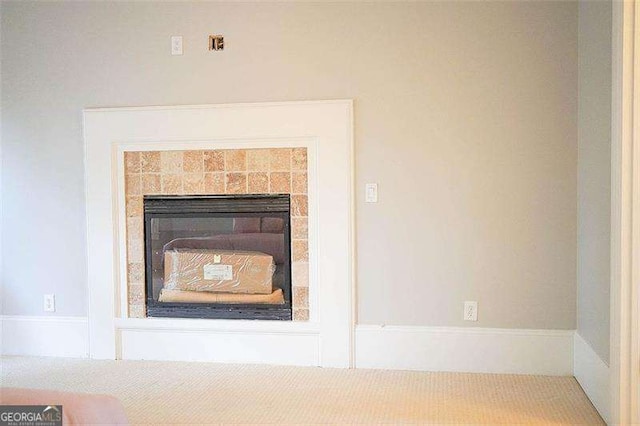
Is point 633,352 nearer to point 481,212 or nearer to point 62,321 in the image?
point 481,212

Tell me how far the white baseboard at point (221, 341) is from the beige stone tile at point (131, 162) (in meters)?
0.94

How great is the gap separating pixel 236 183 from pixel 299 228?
47cm

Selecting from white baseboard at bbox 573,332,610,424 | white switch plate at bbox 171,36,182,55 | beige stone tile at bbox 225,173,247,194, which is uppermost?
white switch plate at bbox 171,36,182,55

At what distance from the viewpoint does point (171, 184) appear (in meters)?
3.79

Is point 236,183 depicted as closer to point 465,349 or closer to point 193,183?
point 193,183

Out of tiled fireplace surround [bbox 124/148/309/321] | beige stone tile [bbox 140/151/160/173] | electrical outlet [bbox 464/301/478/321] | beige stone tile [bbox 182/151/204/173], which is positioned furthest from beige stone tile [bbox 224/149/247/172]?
electrical outlet [bbox 464/301/478/321]

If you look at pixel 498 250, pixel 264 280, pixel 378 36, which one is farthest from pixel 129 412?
pixel 378 36

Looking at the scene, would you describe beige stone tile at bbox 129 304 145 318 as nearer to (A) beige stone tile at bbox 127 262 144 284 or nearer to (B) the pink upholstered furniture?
(A) beige stone tile at bbox 127 262 144 284

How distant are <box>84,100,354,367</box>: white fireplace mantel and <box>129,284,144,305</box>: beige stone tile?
0.20 ft

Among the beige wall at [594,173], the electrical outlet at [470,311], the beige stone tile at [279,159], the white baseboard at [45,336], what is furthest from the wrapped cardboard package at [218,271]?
the beige wall at [594,173]

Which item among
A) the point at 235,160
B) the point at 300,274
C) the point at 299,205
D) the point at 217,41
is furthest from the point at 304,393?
the point at 217,41

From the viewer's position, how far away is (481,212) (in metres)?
3.51

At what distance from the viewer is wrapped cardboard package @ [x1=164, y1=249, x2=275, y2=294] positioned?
12.3ft

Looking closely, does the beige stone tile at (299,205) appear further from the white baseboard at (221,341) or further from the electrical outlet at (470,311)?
the electrical outlet at (470,311)
